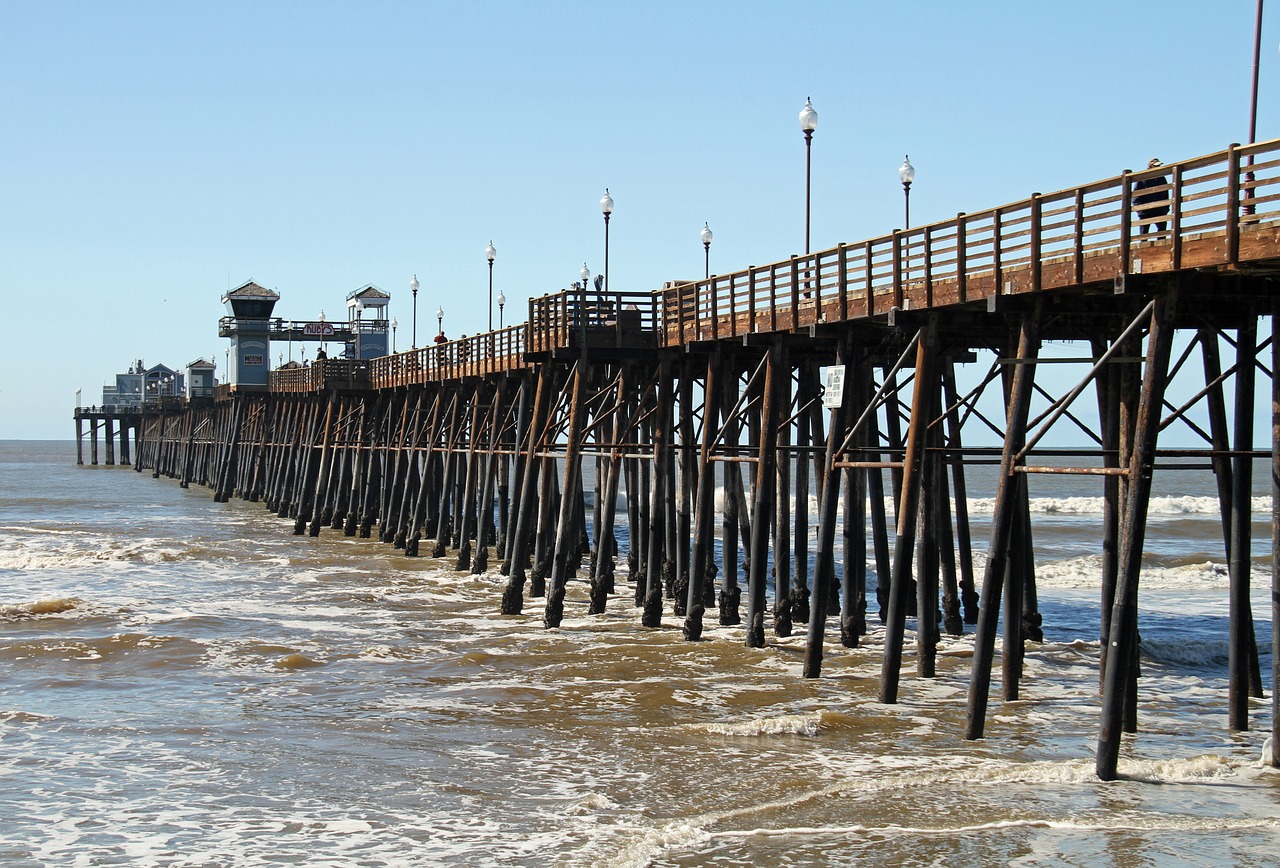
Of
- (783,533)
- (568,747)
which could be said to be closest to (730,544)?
(783,533)

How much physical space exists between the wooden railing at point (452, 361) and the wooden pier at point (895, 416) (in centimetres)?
11

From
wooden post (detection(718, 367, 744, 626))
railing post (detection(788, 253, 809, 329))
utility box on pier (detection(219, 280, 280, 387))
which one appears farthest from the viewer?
utility box on pier (detection(219, 280, 280, 387))

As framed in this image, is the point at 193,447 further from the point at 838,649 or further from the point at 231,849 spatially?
the point at 231,849

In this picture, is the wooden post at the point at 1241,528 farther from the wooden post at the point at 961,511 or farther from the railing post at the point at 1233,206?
the wooden post at the point at 961,511

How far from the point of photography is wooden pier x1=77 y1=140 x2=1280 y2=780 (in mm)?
12188

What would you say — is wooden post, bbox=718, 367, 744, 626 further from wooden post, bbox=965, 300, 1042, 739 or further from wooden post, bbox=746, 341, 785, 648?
wooden post, bbox=965, 300, 1042, 739

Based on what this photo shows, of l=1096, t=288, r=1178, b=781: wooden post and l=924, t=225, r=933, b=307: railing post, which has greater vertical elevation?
l=924, t=225, r=933, b=307: railing post

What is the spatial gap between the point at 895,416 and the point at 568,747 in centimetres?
1056

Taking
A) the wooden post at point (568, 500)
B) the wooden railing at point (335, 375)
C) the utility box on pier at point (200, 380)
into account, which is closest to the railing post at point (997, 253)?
the wooden post at point (568, 500)

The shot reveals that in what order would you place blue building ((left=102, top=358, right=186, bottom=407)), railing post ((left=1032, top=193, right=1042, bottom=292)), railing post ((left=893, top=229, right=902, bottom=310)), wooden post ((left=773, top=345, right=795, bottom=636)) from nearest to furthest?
railing post ((left=1032, top=193, right=1042, bottom=292)) → railing post ((left=893, top=229, right=902, bottom=310)) → wooden post ((left=773, top=345, right=795, bottom=636)) → blue building ((left=102, top=358, right=186, bottom=407))

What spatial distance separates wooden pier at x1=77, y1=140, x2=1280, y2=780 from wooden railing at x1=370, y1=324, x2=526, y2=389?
0.35 ft

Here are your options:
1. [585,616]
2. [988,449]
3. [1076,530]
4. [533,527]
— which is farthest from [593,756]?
[1076,530]

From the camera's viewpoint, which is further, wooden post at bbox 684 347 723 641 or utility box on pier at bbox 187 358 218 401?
utility box on pier at bbox 187 358 218 401

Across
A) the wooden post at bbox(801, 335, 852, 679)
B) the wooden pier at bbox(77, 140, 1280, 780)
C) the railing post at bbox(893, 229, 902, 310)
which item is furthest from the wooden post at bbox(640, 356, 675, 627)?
the railing post at bbox(893, 229, 902, 310)
